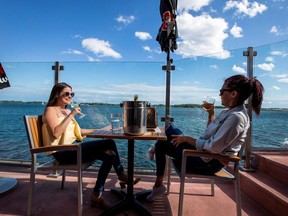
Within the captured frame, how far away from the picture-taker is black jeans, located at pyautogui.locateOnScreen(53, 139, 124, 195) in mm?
1821

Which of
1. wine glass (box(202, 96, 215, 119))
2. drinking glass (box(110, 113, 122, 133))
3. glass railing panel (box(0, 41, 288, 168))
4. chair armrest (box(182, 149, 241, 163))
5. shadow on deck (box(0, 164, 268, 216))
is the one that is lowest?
shadow on deck (box(0, 164, 268, 216))

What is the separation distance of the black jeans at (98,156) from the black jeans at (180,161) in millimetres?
454

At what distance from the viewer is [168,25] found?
2.60 metres

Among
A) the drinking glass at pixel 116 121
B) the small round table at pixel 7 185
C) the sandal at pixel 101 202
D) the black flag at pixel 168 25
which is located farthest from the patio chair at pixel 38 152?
the black flag at pixel 168 25

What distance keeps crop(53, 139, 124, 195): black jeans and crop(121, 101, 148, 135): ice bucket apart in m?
0.47

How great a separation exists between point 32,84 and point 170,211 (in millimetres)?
2805

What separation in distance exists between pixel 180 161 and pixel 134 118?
62cm

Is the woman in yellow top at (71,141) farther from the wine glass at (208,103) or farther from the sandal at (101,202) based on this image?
the wine glass at (208,103)

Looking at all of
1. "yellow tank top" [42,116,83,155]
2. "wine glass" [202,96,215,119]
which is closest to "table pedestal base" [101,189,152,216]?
"yellow tank top" [42,116,83,155]

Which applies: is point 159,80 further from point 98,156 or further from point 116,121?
point 98,156

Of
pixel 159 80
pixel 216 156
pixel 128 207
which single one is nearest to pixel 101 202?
pixel 128 207

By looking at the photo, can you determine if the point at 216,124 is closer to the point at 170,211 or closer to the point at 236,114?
the point at 236,114

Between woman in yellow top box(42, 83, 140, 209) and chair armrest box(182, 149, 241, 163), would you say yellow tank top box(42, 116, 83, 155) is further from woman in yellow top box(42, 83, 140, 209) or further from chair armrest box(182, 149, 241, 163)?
chair armrest box(182, 149, 241, 163)

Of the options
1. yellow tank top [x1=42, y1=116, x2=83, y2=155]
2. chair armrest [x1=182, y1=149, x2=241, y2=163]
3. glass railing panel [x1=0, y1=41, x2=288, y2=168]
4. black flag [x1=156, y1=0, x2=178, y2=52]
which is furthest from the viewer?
glass railing panel [x1=0, y1=41, x2=288, y2=168]
